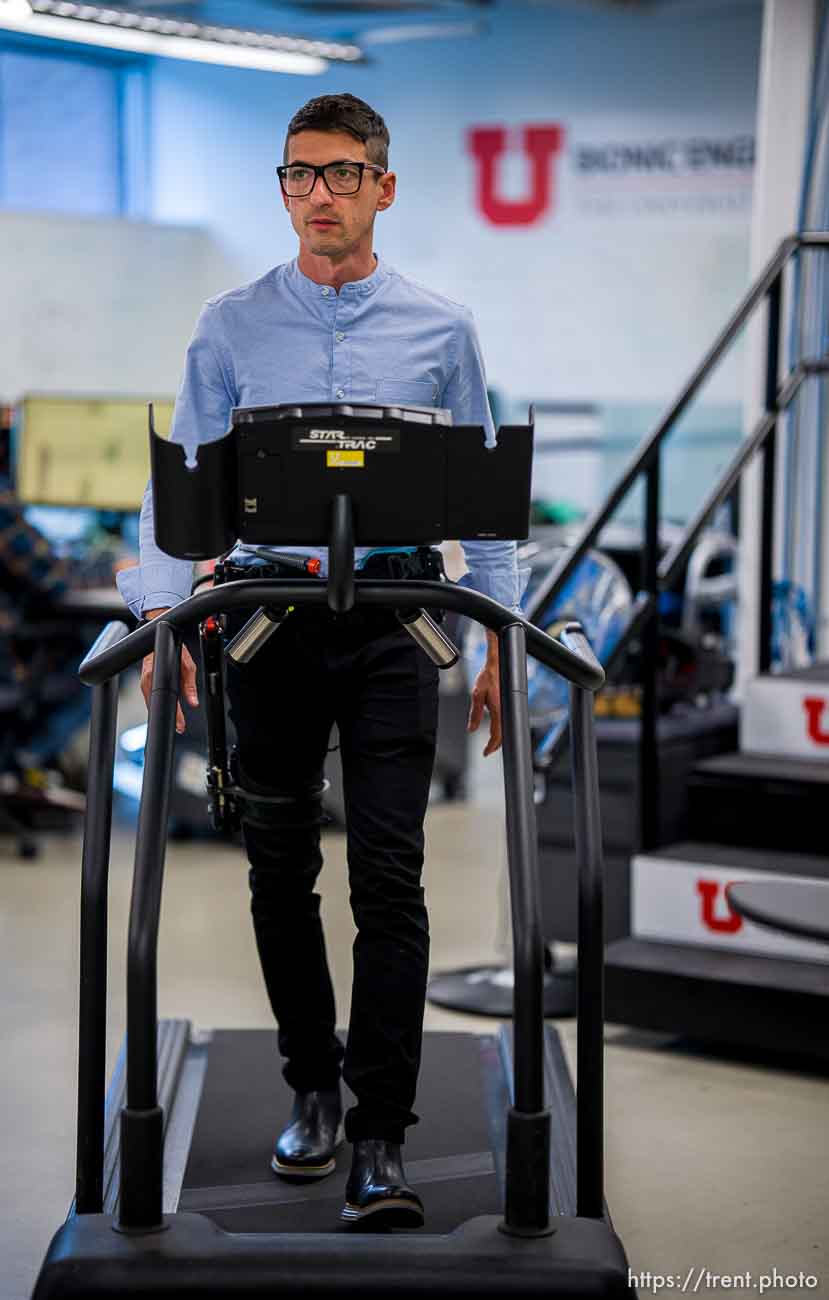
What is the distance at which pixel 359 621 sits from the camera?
94.7 inches

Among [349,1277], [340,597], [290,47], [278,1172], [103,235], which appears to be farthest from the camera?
[103,235]

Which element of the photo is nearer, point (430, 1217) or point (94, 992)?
point (94, 992)

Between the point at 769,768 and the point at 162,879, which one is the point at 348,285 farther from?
the point at 769,768

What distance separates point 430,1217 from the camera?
247cm

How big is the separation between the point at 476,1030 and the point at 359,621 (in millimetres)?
1723

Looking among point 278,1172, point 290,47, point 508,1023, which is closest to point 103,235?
point 290,47

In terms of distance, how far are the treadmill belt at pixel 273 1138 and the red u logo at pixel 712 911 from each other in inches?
26.5

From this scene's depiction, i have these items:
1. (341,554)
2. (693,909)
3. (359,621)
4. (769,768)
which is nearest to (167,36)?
(769,768)

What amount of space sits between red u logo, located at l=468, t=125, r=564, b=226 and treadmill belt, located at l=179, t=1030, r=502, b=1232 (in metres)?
7.54

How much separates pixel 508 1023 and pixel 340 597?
174cm

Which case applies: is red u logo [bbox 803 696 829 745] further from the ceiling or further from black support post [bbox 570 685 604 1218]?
the ceiling

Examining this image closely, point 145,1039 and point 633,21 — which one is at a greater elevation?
point 633,21

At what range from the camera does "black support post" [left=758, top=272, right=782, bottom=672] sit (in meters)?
4.40

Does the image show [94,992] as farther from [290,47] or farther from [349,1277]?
[290,47]
